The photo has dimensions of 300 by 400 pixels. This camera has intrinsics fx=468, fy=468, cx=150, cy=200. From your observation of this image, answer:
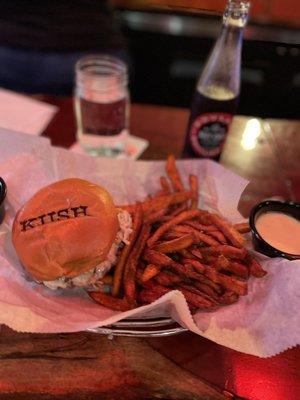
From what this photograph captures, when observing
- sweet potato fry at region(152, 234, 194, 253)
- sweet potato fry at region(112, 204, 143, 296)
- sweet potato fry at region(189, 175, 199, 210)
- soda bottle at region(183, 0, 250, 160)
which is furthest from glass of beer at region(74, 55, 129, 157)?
sweet potato fry at region(152, 234, 194, 253)

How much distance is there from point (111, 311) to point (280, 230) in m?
0.44

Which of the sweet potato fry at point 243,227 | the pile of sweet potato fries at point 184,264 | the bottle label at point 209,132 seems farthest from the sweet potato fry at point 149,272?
the bottle label at point 209,132

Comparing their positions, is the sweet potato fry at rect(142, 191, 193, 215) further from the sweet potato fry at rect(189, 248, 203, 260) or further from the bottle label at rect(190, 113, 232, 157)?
the bottle label at rect(190, 113, 232, 157)

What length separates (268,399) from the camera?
0.92 meters

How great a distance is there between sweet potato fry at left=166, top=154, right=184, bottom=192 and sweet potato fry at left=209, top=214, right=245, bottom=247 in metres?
0.17

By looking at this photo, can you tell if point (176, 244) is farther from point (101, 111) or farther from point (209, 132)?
point (101, 111)

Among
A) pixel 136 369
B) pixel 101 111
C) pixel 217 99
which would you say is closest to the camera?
pixel 136 369

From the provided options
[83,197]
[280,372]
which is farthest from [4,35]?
[280,372]

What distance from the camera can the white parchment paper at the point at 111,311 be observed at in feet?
2.97

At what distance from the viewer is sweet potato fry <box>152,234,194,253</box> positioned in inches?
38.5

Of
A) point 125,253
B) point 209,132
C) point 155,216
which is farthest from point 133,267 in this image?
point 209,132

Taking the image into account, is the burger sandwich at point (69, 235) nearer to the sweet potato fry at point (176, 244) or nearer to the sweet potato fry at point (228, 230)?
the sweet potato fry at point (176, 244)

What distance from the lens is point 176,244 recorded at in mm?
979

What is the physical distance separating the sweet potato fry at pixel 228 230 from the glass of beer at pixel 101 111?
58cm
